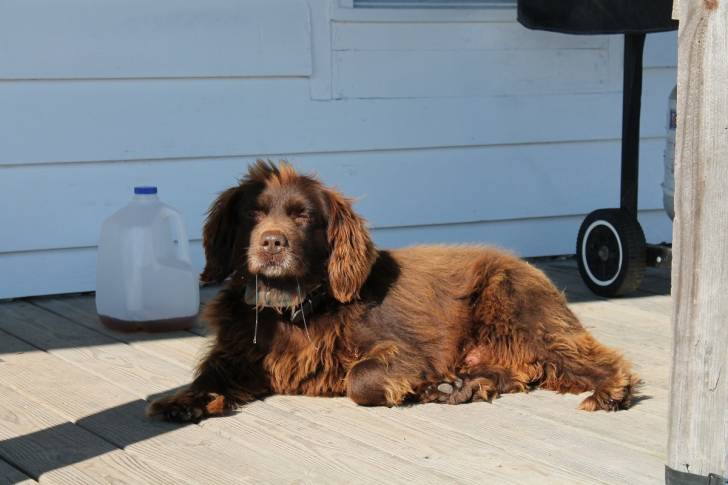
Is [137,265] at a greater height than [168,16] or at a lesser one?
lesser

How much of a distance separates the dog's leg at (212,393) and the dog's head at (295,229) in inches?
13.7

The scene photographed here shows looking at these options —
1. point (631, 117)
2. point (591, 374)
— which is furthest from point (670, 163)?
point (591, 374)

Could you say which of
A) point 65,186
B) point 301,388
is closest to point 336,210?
point 301,388

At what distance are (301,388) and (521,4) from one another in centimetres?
297

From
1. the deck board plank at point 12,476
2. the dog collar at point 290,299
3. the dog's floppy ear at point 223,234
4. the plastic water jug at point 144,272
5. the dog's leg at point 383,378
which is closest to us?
the deck board plank at point 12,476

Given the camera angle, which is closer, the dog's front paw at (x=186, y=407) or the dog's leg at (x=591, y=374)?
the dog's front paw at (x=186, y=407)

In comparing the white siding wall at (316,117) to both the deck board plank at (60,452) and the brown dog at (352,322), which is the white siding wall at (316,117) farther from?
the deck board plank at (60,452)

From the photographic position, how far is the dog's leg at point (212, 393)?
11.6 ft

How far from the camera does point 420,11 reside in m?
6.05

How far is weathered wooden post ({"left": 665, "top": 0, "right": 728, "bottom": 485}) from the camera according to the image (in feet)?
8.02

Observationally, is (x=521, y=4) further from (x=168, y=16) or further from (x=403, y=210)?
(x=168, y=16)

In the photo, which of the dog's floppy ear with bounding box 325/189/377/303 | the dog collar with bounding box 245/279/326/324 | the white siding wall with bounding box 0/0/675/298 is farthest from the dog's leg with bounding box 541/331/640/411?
the white siding wall with bounding box 0/0/675/298

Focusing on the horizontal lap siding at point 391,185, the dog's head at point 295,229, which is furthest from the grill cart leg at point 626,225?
the dog's head at point 295,229

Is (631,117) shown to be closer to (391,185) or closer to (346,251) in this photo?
(391,185)
